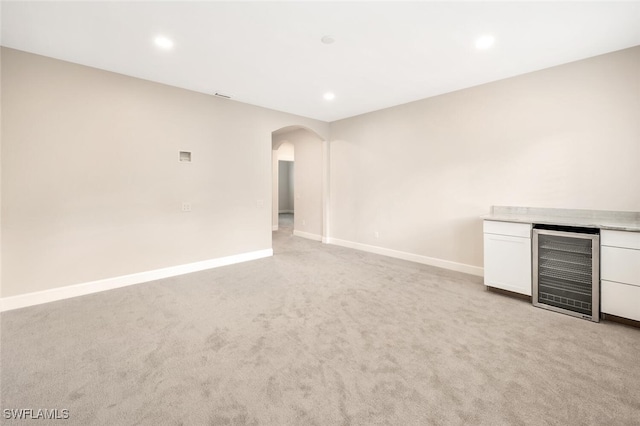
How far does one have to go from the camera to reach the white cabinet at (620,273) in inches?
95.9

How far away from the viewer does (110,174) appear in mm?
3398

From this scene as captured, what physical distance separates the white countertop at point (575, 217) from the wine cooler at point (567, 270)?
0.11 m

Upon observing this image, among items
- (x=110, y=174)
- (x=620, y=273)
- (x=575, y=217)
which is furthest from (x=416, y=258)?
(x=110, y=174)

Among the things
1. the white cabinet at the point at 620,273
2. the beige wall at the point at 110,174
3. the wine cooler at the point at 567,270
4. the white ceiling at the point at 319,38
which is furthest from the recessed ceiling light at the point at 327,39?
the white cabinet at the point at 620,273

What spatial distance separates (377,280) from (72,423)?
3165mm

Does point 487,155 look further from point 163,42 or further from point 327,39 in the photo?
point 163,42

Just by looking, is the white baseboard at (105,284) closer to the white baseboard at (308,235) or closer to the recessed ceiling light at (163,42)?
the white baseboard at (308,235)

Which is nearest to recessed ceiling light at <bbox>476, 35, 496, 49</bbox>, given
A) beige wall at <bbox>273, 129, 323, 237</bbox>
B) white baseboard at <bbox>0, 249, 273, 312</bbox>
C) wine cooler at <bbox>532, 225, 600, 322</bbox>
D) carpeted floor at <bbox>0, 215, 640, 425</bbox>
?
wine cooler at <bbox>532, 225, 600, 322</bbox>

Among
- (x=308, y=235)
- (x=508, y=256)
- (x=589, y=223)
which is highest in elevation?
(x=589, y=223)

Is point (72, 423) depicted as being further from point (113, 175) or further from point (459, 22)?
point (459, 22)

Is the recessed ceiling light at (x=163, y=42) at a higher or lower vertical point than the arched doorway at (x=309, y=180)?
higher

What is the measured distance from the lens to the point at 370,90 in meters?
4.07

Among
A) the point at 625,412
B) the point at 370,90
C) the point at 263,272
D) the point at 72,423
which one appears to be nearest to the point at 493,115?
the point at 370,90

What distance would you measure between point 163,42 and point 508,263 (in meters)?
4.51
